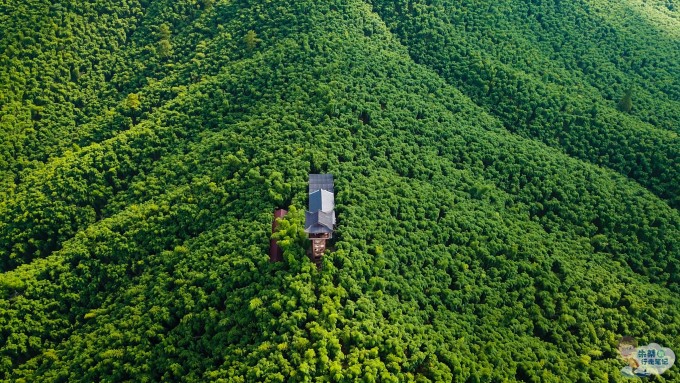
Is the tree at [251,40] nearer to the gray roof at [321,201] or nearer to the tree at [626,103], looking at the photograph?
the gray roof at [321,201]

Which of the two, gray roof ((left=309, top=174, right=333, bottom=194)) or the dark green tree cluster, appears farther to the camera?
the dark green tree cluster

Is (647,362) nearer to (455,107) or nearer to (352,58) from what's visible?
(455,107)

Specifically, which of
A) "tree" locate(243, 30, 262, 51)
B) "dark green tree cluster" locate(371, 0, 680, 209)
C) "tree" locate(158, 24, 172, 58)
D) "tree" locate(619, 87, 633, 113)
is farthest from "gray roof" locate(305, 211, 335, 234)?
"tree" locate(619, 87, 633, 113)

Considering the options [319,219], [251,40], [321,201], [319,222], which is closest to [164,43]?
[251,40]

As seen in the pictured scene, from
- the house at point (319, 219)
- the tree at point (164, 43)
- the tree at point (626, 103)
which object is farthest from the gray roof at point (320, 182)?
the tree at point (626, 103)

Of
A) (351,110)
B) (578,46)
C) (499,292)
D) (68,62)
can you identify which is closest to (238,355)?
(499,292)

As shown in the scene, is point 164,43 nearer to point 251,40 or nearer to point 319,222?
point 251,40

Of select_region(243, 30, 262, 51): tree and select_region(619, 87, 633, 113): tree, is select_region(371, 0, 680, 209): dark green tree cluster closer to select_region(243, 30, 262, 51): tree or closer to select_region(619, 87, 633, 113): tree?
select_region(619, 87, 633, 113): tree
